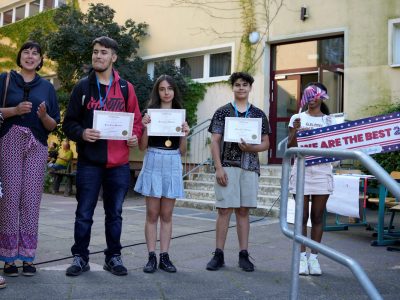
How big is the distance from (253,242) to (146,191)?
2170 mm

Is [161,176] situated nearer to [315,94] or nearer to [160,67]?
[315,94]

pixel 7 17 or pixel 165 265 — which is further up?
pixel 7 17

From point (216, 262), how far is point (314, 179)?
3.93ft

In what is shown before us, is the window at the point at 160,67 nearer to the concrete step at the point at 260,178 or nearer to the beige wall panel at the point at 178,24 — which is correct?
the beige wall panel at the point at 178,24

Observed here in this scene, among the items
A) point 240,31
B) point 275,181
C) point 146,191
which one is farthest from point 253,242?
point 240,31

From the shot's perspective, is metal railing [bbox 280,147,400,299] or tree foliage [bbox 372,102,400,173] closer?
metal railing [bbox 280,147,400,299]

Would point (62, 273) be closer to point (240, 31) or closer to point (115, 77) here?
point (115, 77)

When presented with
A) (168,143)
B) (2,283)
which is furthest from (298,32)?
(2,283)

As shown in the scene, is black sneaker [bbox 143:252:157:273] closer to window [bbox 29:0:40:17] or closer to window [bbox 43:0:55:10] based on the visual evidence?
window [bbox 43:0:55:10]

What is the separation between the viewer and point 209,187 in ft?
33.2

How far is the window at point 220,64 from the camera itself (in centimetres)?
1234

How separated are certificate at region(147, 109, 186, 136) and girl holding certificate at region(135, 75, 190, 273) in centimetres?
4

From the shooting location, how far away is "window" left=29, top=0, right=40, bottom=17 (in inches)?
745

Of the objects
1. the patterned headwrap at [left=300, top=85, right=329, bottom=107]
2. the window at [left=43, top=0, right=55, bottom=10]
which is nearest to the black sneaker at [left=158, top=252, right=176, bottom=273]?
the patterned headwrap at [left=300, top=85, right=329, bottom=107]
